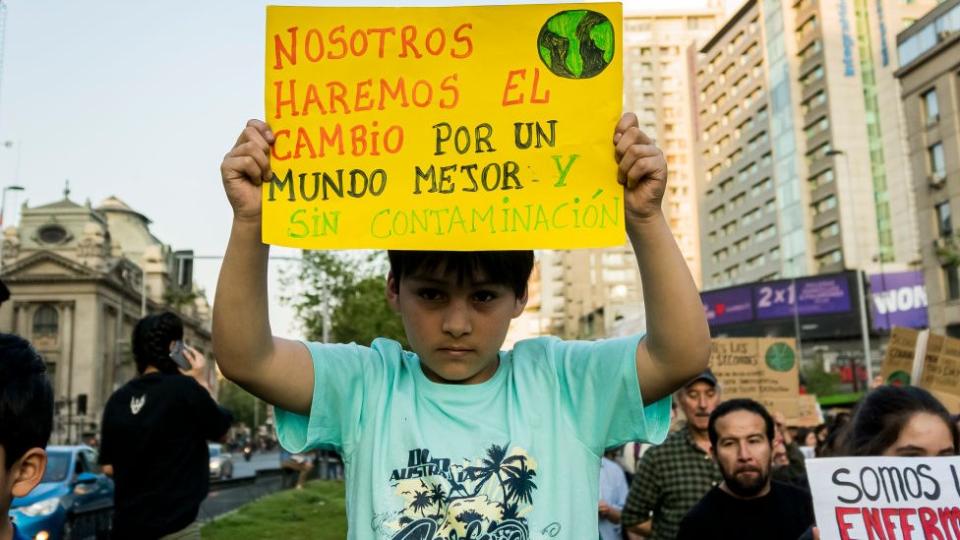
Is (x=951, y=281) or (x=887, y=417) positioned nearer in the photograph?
(x=887, y=417)

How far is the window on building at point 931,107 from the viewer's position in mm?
40312

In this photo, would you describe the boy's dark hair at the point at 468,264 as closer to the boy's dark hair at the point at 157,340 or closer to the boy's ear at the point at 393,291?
the boy's ear at the point at 393,291

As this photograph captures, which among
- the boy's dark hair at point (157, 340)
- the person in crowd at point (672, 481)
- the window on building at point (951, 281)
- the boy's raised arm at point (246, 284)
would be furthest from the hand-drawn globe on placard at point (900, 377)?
the window on building at point (951, 281)

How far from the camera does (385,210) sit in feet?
6.56

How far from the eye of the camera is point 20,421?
171 cm

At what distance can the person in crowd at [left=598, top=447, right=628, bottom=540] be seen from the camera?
625 centimetres

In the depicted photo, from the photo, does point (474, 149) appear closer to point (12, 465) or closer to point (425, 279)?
point (425, 279)

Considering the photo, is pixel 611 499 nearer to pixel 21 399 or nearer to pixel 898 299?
pixel 21 399

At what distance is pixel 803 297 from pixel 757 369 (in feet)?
211

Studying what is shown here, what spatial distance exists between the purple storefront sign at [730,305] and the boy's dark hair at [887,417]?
72171 mm

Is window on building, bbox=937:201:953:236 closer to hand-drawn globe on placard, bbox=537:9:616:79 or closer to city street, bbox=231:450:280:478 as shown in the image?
city street, bbox=231:450:280:478

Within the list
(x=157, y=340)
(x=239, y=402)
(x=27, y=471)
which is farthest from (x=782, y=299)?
(x=27, y=471)

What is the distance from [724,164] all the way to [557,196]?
93033 mm

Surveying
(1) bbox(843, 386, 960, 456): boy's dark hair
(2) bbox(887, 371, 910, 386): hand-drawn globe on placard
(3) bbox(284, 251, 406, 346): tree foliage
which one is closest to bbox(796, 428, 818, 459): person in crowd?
(2) bbox(887, 371, 910, 386): hand-drawn globe on placard
